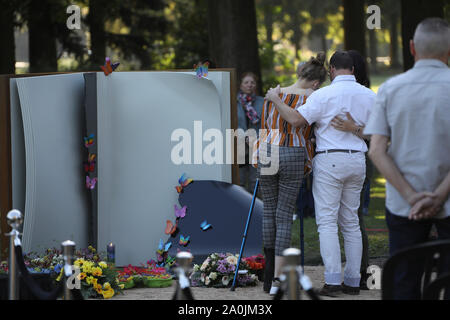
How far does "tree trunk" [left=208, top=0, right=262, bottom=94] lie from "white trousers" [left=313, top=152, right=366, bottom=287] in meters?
7.05

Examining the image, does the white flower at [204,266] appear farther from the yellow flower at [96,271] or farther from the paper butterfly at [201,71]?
the paper butterfly at [201,71]

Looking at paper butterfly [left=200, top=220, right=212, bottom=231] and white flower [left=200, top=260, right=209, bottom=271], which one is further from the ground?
paper butterfly [left=200, top=220, right=212, bottom=231]

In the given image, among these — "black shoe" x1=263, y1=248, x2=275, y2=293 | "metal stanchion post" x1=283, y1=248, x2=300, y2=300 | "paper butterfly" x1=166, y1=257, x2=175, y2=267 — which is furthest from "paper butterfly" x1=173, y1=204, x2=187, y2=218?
"metal stanchion post" x1=283, y1=248, x2=300, y2=300

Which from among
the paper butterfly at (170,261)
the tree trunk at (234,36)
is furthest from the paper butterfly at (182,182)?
the tree trunk at (234,36)

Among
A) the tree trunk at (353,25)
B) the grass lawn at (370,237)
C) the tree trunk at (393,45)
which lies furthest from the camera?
the tree trunk at (393,45)

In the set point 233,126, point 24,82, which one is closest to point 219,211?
point 233,126

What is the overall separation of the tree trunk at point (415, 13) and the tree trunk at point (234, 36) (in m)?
2.43

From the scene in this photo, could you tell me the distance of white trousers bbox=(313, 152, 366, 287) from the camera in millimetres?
6098

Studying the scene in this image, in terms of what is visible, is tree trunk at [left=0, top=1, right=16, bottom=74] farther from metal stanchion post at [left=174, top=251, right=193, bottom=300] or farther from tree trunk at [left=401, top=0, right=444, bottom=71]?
metal stanchion post at [left=174, top=251, right=193, bottom=300]

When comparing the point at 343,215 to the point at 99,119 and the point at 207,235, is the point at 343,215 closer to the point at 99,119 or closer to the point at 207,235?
the point at 207,235

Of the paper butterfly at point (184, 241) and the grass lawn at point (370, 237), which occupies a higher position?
the paper butterfly at point (184, 241)

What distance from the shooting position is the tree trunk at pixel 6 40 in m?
15.6

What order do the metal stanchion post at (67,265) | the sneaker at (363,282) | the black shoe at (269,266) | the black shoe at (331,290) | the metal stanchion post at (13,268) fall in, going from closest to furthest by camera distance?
the metal stanchion post at (67,265) → the metal stanchion post at (13,268) → the black shoe at (331,290) → the black shoe at (269,266) → the sneaker at (363,282)

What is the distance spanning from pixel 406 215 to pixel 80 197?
421 cm
